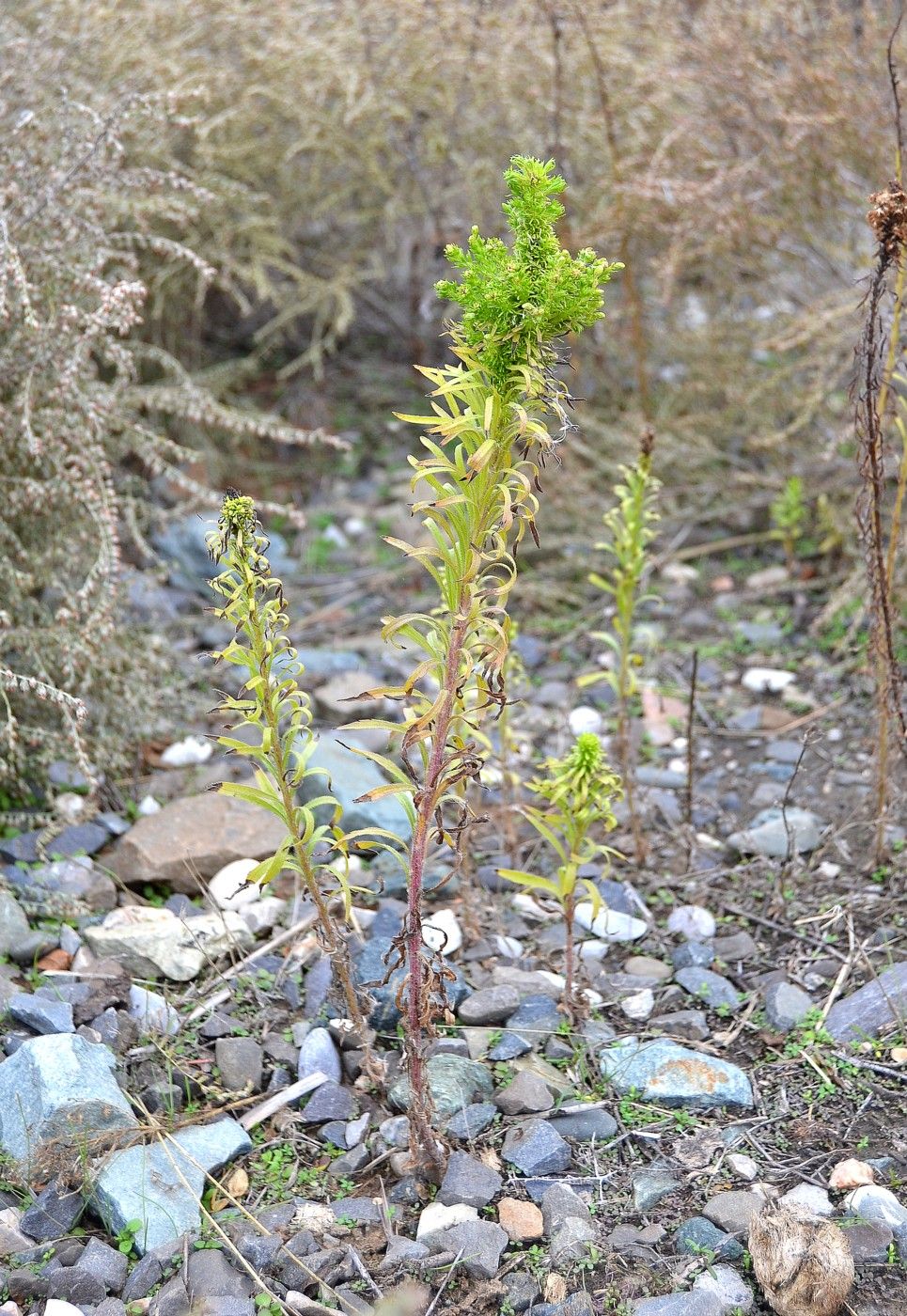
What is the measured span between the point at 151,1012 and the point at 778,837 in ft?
5.18

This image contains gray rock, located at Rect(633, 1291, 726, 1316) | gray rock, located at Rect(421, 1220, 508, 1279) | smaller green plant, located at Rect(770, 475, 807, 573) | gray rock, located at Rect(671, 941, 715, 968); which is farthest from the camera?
smaller green plant, located at Rect(770, 475, 807, 573)

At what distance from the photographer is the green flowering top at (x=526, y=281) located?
1568 mm

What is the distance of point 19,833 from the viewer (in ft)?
9.67

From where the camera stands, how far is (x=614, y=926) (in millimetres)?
2742

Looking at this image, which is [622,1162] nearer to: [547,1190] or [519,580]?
[547,1190]

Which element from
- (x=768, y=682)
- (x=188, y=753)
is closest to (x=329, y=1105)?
(x=188, y=753)

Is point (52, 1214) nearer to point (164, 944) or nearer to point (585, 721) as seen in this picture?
point (164, 944)

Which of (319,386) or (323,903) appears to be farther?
(319,386)

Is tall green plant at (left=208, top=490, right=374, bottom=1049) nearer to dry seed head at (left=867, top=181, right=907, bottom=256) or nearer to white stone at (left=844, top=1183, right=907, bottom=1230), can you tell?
white stone at (left=844, top=1183, right=907, bottom=1230)

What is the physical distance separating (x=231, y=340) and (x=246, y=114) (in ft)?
3.71

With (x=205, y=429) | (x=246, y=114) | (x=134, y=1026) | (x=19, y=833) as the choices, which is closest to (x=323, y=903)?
(x=134, y=1026)

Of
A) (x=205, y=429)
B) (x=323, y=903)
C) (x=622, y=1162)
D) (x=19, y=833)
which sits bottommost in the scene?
(x=622, y=1162)

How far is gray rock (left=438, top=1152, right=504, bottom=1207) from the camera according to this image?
201cm

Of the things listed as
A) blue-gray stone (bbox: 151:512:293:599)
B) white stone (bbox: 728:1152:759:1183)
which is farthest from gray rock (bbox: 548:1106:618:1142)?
blue-gray stone (bbox: 151:512:293:599)
